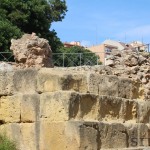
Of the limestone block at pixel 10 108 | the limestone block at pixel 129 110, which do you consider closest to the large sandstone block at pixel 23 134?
the limestone block at pixel 10 108

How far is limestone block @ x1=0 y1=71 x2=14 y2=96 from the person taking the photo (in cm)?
698

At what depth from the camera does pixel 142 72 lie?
29.5 feet

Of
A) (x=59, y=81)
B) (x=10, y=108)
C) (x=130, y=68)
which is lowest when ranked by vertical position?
(x=10, y=108)

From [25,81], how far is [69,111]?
3.39 ft

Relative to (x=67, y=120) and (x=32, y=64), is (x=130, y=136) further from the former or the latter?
(x=32, y=64)

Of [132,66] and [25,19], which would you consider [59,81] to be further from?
[25,19]

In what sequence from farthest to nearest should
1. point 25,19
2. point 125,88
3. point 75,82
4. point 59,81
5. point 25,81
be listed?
point 25,19 → point 125,88 → point 25,81 → point 75,82 → point 59,81

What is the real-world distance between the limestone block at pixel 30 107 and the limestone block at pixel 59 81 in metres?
0.18

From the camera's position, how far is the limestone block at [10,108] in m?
6.80

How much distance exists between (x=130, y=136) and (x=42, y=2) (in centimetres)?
2206

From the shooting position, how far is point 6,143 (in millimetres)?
6582

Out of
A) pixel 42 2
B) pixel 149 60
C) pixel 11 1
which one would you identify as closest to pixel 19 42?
pixel 149 60

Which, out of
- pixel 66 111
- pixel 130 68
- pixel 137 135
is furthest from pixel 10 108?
pixel 130 68

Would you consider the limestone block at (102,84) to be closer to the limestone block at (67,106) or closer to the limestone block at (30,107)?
the limestone block at (67,106)
